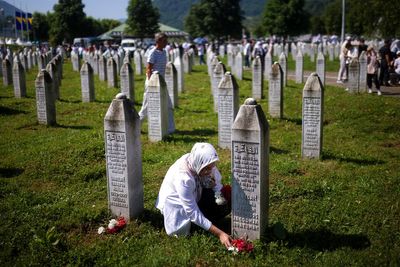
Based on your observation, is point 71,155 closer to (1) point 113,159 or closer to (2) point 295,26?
(1) point 113,159

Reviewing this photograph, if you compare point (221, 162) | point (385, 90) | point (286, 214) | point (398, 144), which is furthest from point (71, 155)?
point (385, 90)

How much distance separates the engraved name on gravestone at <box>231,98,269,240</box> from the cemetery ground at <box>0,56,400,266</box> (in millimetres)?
289

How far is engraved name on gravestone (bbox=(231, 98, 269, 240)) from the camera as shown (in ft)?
16.3

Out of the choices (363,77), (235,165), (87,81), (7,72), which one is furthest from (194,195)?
(7,72)

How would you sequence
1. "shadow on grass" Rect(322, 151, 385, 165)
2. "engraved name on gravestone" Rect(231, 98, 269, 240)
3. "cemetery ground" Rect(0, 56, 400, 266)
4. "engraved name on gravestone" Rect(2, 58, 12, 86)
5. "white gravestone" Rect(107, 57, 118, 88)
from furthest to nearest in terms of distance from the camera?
"engraved name on gravestone" Rect(2, 58, 12, 86) < "white gravestone" Rect(107, 57, 118, 88) < "shadow on grass" Rect(322, 151, 385, 165) < "cemetery ground" Rect(0, 56, 400, 266) < "engraved name on gravestone" Rect(231, 98, 269, 240)

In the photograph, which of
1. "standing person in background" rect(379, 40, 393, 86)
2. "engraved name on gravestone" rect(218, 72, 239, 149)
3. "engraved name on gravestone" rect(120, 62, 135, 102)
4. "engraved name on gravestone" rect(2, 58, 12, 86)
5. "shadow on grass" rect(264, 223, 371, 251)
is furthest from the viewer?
"engraved name on gravestone" rect(2, 58, 12, 86)

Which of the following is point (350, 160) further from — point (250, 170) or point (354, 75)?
point (354, 75)

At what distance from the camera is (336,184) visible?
7227 mm

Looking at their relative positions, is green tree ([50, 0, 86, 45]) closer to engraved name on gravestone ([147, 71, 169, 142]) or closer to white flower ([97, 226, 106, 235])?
engraved name on gravestone ([147, 71, 169, 142])

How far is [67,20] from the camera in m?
84.7

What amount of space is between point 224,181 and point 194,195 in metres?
2.21

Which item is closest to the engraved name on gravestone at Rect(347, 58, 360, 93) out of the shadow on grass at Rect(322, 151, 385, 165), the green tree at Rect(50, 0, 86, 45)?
the shadow on grass at Rect(322, 151, 385, 165)

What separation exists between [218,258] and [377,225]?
2.23 meters

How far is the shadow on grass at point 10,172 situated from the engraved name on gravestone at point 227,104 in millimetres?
4288
